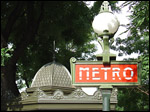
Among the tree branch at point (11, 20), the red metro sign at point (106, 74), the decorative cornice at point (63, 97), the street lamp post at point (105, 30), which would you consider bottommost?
the decorative cornice at point (63, 97)

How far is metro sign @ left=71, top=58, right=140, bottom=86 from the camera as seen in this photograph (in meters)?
3.85

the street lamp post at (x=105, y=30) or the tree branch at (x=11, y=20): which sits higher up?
the tree branch at (x=11, y=20)

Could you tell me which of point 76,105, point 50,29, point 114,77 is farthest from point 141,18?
point 50,29

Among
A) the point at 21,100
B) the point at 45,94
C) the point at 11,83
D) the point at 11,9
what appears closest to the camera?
the point at 45,94

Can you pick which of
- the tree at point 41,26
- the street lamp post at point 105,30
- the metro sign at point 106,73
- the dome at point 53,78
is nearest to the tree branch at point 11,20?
the tree at point 41,26

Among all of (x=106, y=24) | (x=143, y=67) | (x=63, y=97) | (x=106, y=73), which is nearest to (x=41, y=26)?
(x=143, y=67)

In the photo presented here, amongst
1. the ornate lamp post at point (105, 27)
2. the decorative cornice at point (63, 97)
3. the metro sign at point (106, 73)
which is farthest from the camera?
the decorative cornice at point (63, 97)

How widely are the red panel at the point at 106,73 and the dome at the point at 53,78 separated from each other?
7.24 meters

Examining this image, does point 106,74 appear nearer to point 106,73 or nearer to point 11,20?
point 106,73

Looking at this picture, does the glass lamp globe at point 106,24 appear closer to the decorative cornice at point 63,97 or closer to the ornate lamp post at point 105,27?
the ornate lamp post at point 105,27

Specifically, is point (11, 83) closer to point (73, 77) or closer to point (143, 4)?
point (143, 4)

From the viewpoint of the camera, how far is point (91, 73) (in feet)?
12.8

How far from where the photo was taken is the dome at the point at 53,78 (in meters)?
11.2

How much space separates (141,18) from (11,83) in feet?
27.3
